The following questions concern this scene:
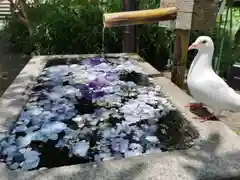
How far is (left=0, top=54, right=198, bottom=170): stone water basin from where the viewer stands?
1632 millimetres

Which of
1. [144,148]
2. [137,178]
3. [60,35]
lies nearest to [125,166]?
[137,178]

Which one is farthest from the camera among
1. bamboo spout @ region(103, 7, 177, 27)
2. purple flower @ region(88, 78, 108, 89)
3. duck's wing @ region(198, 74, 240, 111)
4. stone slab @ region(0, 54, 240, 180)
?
purple flower @ region(88, 78, 108, 89)

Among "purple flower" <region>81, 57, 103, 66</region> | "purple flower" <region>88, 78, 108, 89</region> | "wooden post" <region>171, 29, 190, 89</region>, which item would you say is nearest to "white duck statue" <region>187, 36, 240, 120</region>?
"wooden post" <region>171, 29, 190, 89</region>

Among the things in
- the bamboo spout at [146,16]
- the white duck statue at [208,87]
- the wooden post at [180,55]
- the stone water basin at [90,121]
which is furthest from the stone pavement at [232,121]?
the bamboo spout at [146,16]

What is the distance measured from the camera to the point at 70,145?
1.72 metres

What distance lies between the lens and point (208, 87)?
186cm

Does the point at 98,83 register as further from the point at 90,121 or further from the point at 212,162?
the point at 212,162

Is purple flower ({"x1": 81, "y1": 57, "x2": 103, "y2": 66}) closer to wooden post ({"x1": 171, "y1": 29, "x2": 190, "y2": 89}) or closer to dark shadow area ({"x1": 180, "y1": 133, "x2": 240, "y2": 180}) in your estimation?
wooden post ({"x1": 171, "y1": 29, "x2": 190, "y2": 89})

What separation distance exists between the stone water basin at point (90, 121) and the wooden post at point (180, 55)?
28cm

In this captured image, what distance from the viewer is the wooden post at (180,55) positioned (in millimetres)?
2619

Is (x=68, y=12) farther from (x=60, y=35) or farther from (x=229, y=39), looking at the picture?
(x=229, y=39)

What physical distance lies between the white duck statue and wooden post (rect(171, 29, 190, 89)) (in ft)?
1.99

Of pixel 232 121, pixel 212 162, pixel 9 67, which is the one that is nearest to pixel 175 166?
pixel 212 162

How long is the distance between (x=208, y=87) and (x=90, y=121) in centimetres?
86
